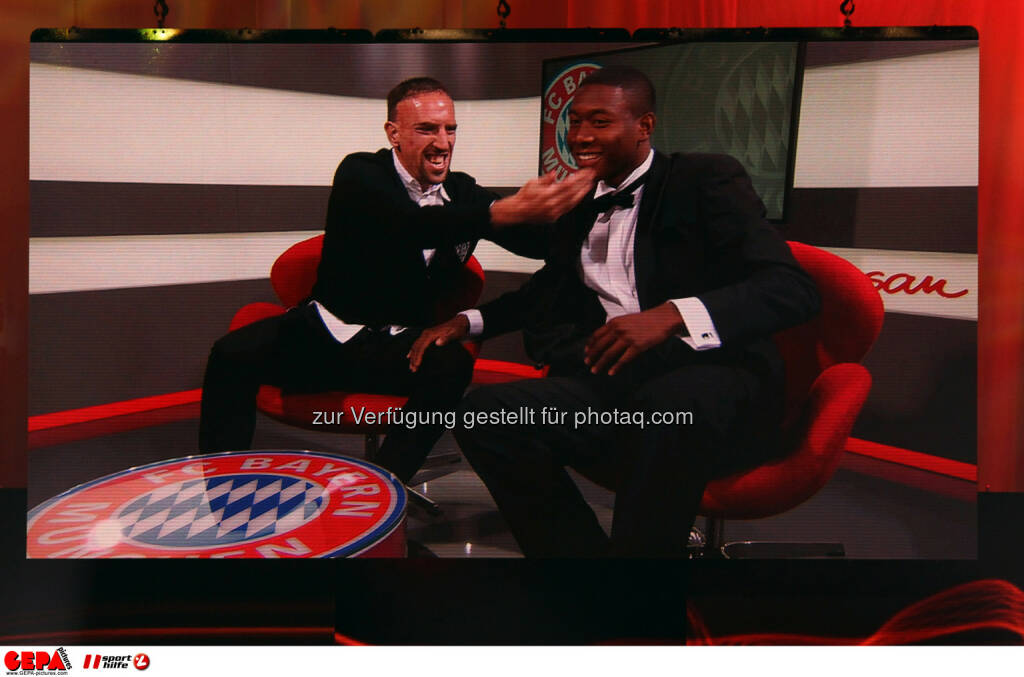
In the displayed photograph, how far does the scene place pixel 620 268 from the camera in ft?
5.77

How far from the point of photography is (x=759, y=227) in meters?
1.75

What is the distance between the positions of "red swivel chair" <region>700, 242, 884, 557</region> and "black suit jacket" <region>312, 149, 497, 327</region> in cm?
88

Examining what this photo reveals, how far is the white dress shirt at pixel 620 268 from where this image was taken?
173 centimetres

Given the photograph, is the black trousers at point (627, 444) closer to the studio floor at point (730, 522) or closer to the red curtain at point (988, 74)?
the studio floor at point (730, 522)

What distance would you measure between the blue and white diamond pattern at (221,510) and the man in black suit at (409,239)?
19cm

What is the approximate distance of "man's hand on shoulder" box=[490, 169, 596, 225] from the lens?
178cm

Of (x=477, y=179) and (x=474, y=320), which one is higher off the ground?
(x=477, y=179)

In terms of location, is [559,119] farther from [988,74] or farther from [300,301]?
[988,74]

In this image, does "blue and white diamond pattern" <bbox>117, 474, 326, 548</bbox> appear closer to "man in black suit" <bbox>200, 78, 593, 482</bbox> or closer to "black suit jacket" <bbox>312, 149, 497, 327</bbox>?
"man in black suit" <bbox>200, 78, 593, 482</bbox>

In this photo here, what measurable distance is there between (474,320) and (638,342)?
44 cm

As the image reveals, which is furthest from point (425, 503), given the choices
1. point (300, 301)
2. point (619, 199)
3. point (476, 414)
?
point (619, 199)
